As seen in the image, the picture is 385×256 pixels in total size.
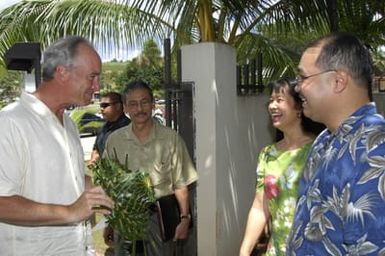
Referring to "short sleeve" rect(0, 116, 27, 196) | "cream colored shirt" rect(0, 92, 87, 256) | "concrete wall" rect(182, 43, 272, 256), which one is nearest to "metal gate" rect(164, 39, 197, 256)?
"concrete wall" rect(182, 43, 272, 256)

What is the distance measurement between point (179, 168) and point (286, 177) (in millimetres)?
1390

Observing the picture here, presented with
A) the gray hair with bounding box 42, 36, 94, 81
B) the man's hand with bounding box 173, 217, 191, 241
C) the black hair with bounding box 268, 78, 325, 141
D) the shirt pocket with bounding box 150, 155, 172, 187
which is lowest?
the man's hand with bounding box 173, 217, 191, 241

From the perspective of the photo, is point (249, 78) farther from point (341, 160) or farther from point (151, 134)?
point (341, 160)

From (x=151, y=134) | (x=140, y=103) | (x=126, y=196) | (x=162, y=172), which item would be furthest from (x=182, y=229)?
(x=126, y=196)

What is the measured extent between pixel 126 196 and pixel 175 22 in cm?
367

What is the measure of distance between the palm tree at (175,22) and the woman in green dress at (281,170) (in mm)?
2347

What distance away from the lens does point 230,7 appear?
5.57 meters

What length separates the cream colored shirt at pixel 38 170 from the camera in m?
2.21

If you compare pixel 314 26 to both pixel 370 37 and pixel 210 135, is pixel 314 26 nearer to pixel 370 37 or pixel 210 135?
pixel 210 135

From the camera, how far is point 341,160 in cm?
162

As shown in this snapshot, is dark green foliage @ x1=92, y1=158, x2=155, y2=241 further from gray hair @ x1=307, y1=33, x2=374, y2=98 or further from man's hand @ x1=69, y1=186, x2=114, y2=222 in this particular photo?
gray hair @ x1=307, y1=33, x2=374, y2=98

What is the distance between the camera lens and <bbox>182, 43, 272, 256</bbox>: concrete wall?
188 inches

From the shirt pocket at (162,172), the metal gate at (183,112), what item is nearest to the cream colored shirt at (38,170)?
→ the shirt pocket at (162,172)

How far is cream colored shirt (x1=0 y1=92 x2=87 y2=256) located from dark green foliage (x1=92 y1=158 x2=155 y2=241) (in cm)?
17
